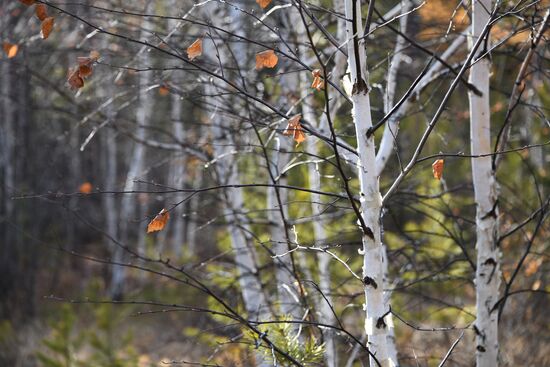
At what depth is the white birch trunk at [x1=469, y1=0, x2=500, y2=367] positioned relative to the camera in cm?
332

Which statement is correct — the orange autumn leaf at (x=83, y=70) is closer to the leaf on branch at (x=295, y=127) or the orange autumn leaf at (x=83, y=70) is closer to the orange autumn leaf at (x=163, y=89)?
the leaf on branch at (x=295, y=127)

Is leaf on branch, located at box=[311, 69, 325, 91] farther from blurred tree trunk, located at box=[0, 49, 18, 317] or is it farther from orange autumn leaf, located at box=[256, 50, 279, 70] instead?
blurred tree trunk, located at box=[0, 49, 18, 317]

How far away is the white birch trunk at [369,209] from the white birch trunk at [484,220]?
935mm

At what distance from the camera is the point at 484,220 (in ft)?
11.0

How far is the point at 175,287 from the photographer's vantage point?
12.1 m

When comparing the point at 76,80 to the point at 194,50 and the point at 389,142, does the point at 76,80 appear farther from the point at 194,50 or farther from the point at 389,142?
the point at 389,142

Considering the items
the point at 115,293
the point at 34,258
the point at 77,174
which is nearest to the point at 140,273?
the point at 115,293

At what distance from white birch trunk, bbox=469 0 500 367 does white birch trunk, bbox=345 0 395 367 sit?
935mm

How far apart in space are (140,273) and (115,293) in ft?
6.45

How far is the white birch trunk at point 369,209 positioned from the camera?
2.57 meters

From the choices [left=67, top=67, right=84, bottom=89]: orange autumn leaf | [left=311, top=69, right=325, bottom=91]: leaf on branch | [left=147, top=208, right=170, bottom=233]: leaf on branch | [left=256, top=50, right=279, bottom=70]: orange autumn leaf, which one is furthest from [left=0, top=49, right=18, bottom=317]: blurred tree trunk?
[left=311, top=69, right=325, bottom=91]: leaf on branch

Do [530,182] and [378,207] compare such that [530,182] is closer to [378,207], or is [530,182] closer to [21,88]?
[378,207]

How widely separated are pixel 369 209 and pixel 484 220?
1011 millimetres

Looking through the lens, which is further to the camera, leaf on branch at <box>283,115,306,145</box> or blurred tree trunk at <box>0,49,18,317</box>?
blurred tree trunk at <box>0,49,18,317</box>
